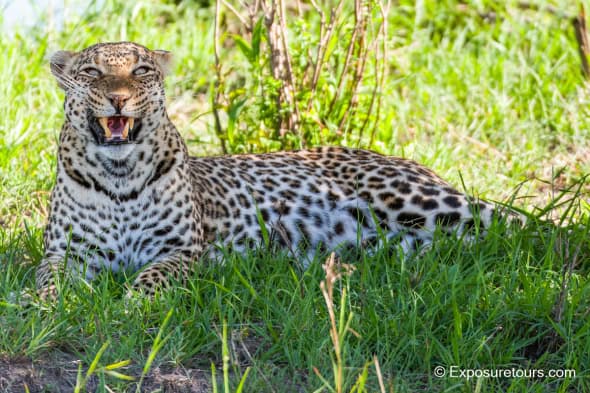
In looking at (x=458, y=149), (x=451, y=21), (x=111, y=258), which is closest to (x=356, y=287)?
(x=111, y=258)

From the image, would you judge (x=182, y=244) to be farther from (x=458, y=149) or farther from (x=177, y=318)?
(x=458, y=149)

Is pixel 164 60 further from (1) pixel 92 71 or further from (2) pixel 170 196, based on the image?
(2) pixel 170 196

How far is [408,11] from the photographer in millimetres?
12227

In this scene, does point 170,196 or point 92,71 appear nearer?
point 92,71

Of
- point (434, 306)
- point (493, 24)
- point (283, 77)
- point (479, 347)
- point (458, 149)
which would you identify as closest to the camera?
point (479, 347)

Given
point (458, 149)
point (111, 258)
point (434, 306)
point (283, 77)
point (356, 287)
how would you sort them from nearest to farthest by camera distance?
point (434, 306) < point (356, 287) < point (111, 258) < point (283, 77) < point (458, 149)

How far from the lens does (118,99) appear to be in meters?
5.97

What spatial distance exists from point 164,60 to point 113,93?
78cm

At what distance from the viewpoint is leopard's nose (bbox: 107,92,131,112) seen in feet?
19.6

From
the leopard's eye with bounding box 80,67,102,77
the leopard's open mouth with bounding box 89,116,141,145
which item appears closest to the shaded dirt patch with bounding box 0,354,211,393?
the leopard's open mouth with bounding box 89,116,141,145

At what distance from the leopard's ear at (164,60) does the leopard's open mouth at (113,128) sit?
1.88ft

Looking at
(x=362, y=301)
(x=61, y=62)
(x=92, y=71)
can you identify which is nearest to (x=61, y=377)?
(x=362, y=301)

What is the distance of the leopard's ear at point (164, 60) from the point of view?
21.7 feet

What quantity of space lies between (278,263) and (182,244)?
0.64m
